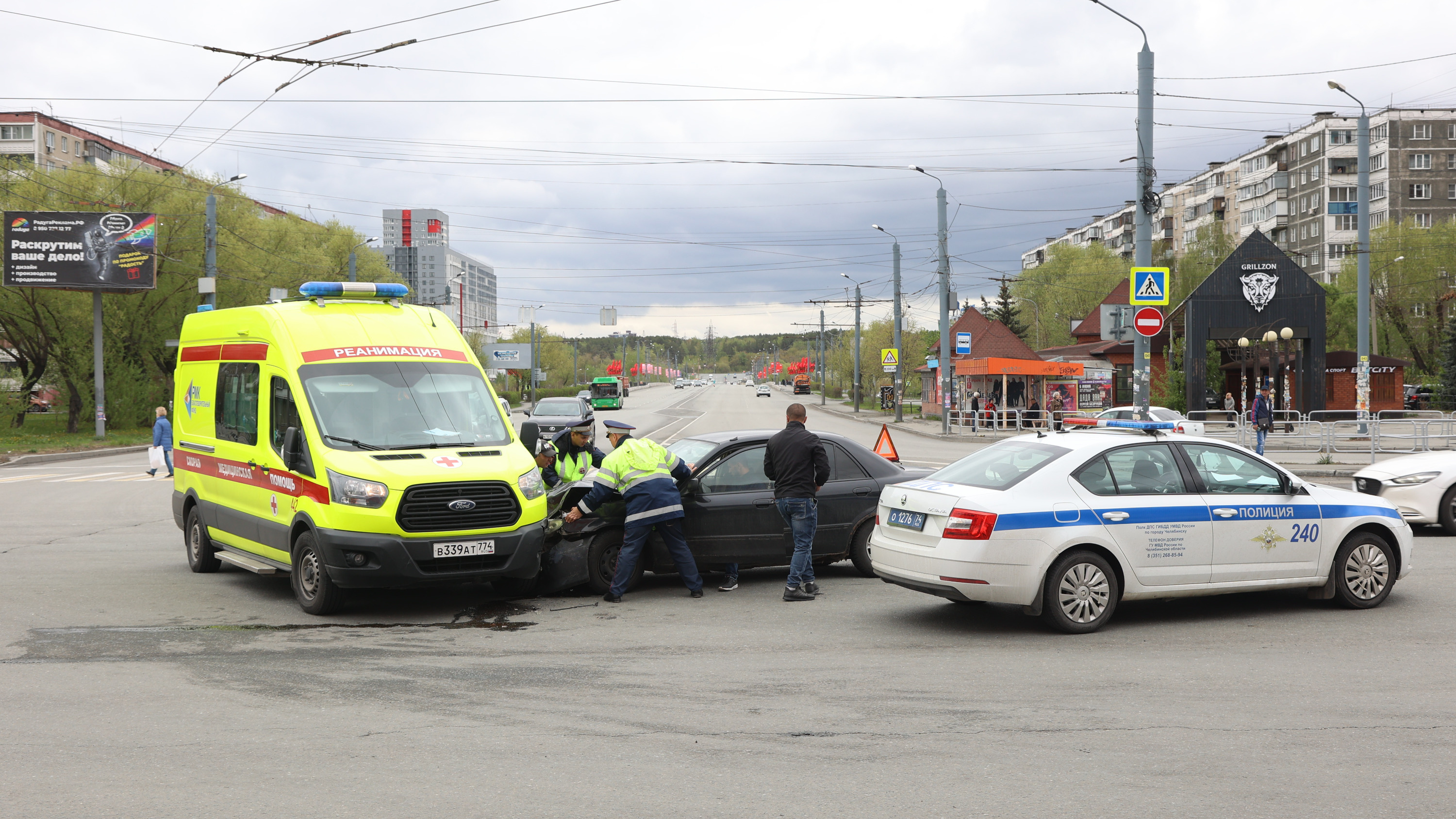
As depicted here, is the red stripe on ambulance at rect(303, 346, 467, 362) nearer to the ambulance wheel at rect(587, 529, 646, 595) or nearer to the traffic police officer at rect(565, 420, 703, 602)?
the traffic police officer at rect(565, 420, 703, 602)

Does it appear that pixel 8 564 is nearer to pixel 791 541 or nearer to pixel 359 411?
pixel 359 411

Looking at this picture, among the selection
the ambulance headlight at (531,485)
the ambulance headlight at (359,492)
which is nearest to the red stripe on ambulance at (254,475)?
the ambulance headlight at (359,492)

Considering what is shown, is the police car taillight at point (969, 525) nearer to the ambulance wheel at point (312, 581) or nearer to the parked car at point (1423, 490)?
the ambulance wheel at point (312, 581)

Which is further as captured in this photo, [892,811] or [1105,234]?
[1105,234]

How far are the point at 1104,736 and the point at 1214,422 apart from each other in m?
30.5

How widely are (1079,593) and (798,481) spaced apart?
99.5 inches

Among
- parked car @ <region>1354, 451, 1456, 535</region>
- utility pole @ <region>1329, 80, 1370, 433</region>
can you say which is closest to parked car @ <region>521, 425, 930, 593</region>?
parked car @ <region>1354, 451, 1456, 535</region>

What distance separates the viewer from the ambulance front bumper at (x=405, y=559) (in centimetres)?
876

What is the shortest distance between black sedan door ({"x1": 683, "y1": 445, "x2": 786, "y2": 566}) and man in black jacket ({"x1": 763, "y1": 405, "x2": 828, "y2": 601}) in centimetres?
63

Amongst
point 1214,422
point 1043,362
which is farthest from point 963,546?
point 1043,362

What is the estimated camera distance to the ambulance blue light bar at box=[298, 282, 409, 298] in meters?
10.8

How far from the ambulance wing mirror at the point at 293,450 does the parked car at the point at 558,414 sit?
21433 mm

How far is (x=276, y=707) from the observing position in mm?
6410

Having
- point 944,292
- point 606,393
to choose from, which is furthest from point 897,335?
point 606,393
